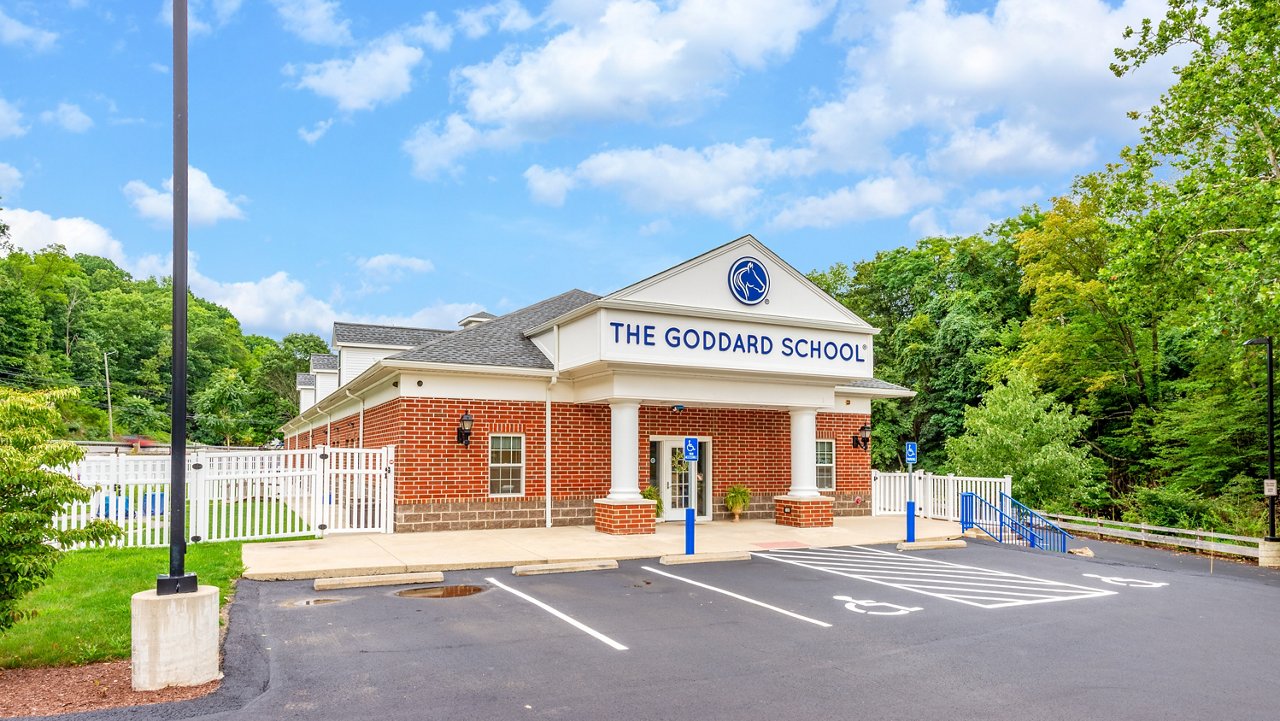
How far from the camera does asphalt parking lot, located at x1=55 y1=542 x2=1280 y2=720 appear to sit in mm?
6535

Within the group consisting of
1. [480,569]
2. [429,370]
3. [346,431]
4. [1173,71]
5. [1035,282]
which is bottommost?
[480,569]

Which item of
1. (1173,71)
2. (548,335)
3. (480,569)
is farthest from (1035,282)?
(480,569)

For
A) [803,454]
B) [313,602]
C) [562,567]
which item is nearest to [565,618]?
[313,602]

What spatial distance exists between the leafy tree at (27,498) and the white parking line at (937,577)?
10210mm

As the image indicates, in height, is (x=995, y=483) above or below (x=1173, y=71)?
below

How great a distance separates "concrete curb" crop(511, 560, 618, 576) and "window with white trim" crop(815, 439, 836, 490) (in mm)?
10784

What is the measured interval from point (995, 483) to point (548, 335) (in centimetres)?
1251

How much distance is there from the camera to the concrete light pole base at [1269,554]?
59.8ft

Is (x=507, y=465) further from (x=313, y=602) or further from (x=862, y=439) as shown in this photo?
(x=862, y=439)

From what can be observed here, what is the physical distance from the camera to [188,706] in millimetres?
6254

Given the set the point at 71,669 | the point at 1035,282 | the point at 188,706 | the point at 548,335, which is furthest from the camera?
the point at 1035,282

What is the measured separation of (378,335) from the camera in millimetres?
26266

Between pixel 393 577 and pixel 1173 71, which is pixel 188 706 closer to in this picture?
pixel 393 577

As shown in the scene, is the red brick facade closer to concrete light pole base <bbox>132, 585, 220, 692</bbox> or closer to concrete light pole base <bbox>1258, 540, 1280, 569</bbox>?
concrete light pole base <bbox>1258, 540, 1280, 569</bbox>
